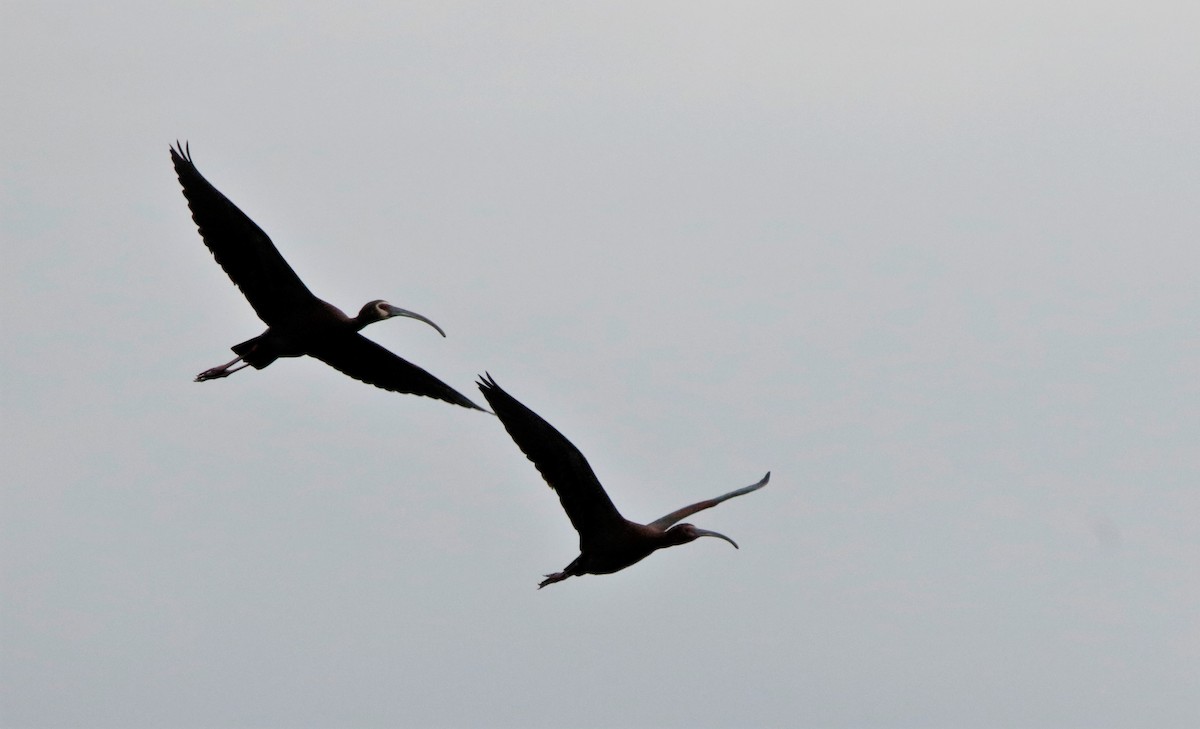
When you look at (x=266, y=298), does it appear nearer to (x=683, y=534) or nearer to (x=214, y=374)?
(x=214, y=374)

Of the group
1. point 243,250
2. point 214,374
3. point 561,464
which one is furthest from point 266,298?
point 561,464

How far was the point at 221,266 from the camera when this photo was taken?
25.8 meters

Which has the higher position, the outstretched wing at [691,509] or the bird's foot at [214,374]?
the bird's foot at [214,374]

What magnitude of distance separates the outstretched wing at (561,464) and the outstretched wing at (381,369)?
409 cm

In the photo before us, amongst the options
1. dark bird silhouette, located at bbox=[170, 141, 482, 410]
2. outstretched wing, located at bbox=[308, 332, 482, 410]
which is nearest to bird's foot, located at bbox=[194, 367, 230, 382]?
dark bird silhouette, located at bbox=[170, 141, 482, 410]

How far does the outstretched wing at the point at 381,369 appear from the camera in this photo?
1065 inches

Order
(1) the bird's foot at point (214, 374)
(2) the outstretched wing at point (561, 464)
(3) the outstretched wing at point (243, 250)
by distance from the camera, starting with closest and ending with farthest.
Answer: (2) the outstretched wing at point (561, 464), (3) the outstretched wing at point (243, 250), (1) the bird's foot at point (214, 374)

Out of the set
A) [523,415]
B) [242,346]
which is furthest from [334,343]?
[523,415]

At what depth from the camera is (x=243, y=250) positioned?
83.7 feet

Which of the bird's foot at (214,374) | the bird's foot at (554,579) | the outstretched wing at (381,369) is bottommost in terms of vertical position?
the bird's foot at (554,579)

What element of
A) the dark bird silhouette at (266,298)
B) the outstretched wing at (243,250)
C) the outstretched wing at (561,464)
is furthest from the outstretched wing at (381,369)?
the outstretched wing at (561,464)

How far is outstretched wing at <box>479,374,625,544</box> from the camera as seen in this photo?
75.9 feet

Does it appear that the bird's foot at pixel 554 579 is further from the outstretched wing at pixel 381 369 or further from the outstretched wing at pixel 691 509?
the outstretched wing at pixel 381 369

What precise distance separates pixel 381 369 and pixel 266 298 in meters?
2.29
